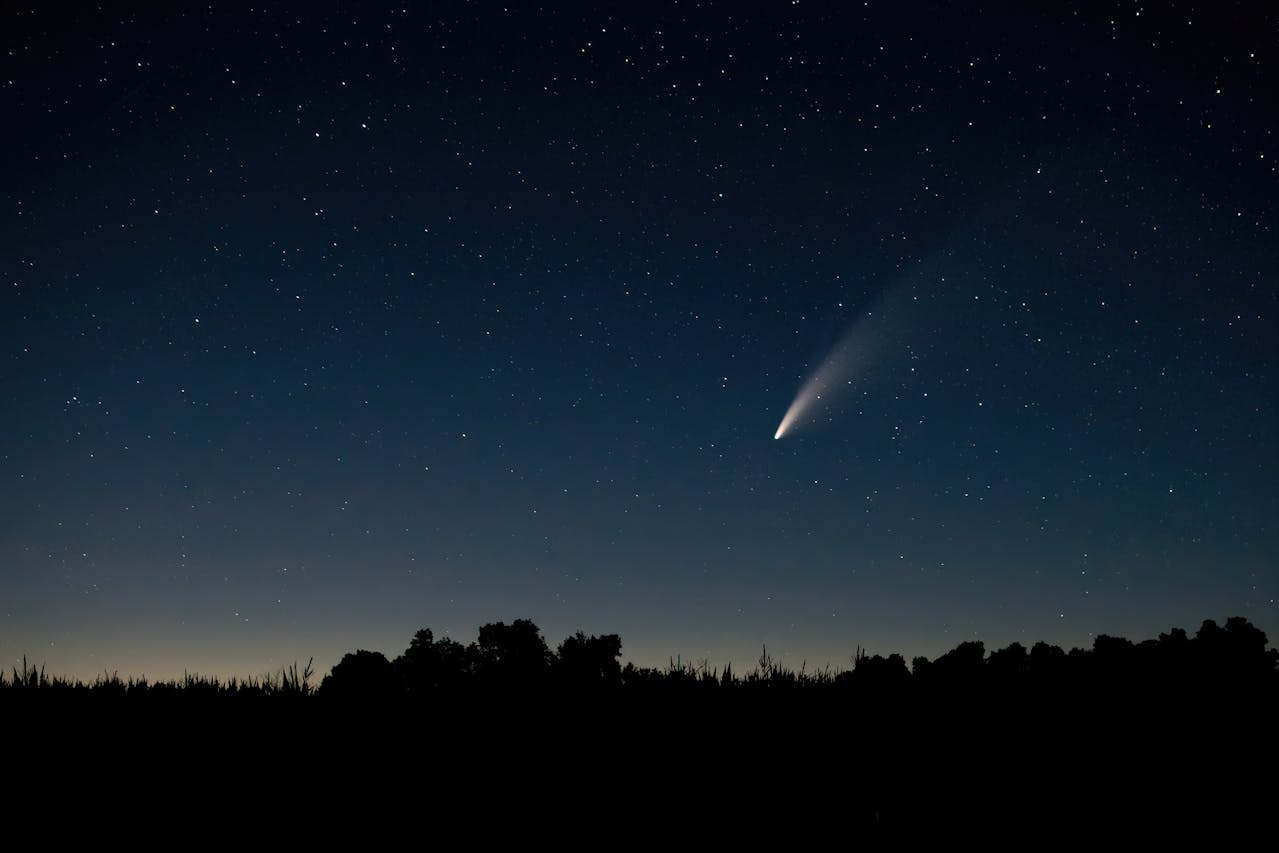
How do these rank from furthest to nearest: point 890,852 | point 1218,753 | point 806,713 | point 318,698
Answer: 1. point 1218,753
2. point 806,713
3. point 318,698
4. point 890,852

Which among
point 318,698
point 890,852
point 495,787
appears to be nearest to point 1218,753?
point 890,852

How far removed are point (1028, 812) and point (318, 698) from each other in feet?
19.9

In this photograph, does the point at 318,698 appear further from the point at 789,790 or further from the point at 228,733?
the point at 789,790

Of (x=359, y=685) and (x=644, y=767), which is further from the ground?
(x=359, y=685)

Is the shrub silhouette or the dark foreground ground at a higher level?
the shrub silhouette

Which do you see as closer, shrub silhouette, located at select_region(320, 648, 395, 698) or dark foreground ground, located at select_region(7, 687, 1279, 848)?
dark foreground ground, located at select_region(7, 687, 1279, 848)

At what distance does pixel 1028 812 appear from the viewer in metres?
6.51

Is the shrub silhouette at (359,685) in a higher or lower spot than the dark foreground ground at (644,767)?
higher

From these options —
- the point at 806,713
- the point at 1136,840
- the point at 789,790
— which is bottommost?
the point at 1136,840

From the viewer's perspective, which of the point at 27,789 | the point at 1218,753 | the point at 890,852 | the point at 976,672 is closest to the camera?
the point at 27,789

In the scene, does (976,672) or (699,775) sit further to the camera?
(976,672)

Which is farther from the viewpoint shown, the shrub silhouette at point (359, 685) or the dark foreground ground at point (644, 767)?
the shrub silhouette at point (359, 685)

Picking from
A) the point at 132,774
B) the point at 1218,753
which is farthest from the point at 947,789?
the point at 132,774

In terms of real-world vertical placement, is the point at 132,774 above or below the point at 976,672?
below
